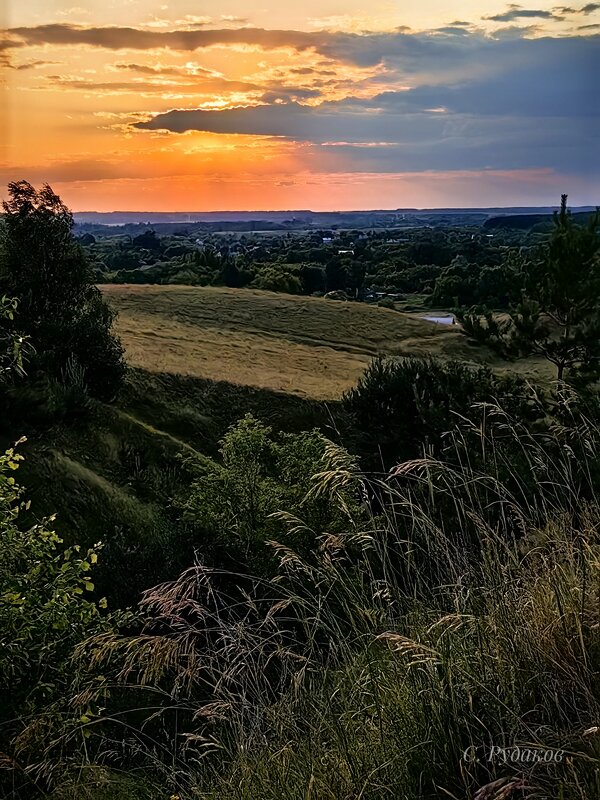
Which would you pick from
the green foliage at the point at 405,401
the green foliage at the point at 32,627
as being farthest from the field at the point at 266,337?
the green foliage at the point at 32,627

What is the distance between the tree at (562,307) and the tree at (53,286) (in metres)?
13.2

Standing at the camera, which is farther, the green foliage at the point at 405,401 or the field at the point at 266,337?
the field at the point at 266,337

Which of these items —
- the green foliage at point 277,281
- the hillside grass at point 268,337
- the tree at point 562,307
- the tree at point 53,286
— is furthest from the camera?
the green foliage at point 277,281

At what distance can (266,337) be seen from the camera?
41.6 meters

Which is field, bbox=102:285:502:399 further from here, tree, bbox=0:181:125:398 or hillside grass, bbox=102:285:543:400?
tree, bbox=0:181:125:398

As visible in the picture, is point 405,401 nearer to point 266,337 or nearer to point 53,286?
point 53,286

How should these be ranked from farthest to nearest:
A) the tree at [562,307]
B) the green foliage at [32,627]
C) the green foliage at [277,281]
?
1. the green foliage at [277,281]
2. the tree at [562,307]
3. the green foliage at [32,627]

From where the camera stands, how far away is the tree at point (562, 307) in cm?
2408

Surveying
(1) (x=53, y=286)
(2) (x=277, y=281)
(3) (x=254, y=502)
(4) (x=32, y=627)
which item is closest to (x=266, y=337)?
(1) (x=53, y=286)

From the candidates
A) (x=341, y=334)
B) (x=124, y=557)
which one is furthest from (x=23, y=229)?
(x=341, y=334)

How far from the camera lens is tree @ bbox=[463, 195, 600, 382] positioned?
79.0 ft

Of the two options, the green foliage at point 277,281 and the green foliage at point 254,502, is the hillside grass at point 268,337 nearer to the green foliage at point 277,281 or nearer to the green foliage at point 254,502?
the green foliage at point 254,502

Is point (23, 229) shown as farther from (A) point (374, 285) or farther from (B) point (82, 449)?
(A) point (374, 285)

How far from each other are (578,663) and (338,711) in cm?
124
